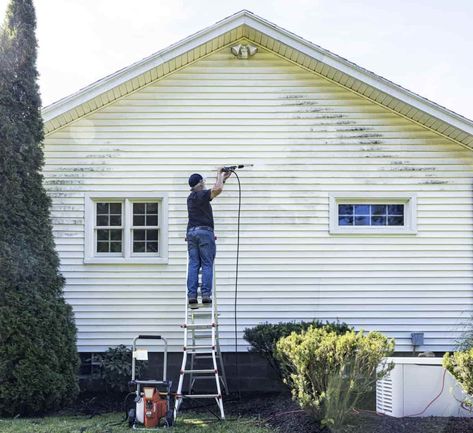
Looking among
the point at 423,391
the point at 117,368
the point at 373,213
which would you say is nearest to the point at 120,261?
the point at 117,368

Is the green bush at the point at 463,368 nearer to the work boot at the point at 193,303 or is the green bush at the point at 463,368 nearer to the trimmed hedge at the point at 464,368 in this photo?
the trimmed hedge at the point at 464,368

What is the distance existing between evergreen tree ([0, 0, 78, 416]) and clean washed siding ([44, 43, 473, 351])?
121 centimetres

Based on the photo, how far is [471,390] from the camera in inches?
290

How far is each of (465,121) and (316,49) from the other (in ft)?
8.44

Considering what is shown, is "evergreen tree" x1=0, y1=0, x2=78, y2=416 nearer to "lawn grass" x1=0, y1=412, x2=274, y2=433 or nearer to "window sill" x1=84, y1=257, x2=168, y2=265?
"lawn grass" x1=0, y1=412, x2=274, y2=433

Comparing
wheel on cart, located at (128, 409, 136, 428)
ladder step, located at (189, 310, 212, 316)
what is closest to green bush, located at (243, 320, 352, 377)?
ladder step, located at (189, 310, 212, 316)

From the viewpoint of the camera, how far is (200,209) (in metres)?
10.1

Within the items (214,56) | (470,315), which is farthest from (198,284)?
(470,315)

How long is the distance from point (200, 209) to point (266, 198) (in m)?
1.64

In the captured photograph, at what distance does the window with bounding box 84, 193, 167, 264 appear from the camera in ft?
37.1

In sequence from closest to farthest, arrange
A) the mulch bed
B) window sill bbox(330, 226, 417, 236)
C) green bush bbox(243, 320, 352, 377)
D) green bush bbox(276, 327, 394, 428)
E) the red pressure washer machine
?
green bush bbox(276, 327, 394, 428)
the mulch bed
the red pressure washer machine
green bush bbox(243, 320, 352, 377)
window sill bbox(330, 226, 417, 236)

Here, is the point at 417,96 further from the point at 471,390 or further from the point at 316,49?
the point at 471,390

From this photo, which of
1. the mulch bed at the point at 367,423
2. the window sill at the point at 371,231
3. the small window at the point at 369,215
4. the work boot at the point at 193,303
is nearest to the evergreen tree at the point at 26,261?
the work boot at the point at 193,303

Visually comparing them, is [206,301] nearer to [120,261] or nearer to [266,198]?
[120,261]
